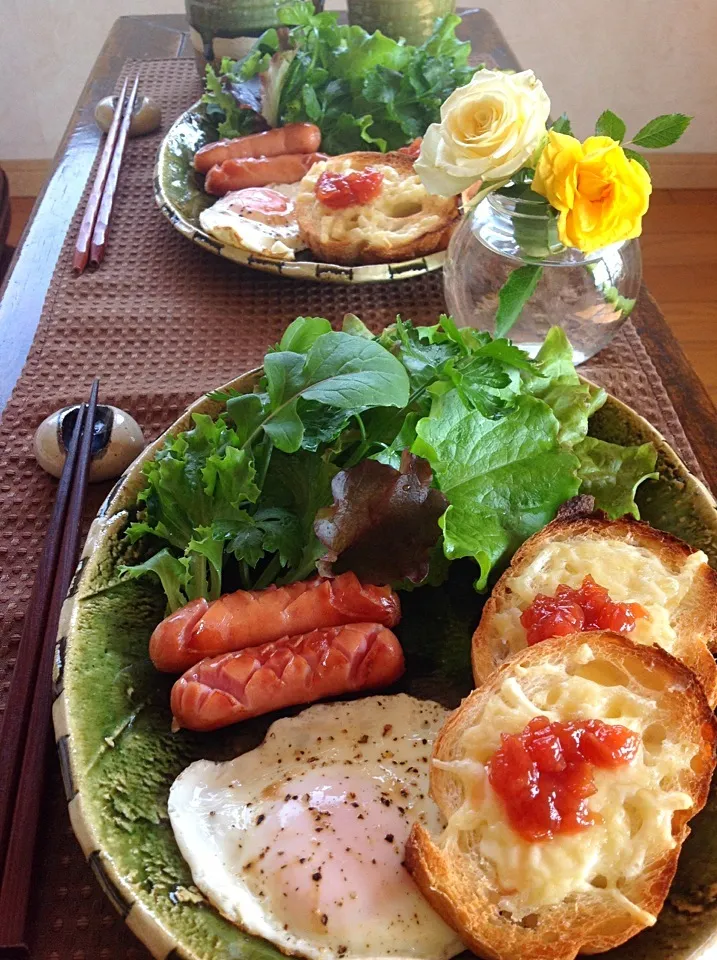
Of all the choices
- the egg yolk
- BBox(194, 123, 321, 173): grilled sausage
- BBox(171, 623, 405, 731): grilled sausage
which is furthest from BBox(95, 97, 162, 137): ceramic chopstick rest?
the egg yolk

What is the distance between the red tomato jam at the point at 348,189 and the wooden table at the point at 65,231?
0.85 meters

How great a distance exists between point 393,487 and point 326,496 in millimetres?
155

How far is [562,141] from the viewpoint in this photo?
150 centimetres

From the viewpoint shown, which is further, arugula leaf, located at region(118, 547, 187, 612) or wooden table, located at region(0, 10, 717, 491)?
wooden table, located at region(0, 10, 717, 491)

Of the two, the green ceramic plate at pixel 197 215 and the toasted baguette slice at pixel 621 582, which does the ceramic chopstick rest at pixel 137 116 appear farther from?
the toasted baguette slice at pixel 621 582

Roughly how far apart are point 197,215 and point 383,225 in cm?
64

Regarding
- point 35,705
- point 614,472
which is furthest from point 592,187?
point 35,705

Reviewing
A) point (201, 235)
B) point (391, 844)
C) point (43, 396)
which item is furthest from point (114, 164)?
point (391, 844)

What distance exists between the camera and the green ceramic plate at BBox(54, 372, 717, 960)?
103cm

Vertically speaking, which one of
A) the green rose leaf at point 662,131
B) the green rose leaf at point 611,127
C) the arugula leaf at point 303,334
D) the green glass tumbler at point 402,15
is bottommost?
the arugula leaf at point 303,334

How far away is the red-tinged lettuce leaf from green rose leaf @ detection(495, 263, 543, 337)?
41 cm

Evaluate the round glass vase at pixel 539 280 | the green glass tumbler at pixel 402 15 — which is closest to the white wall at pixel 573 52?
the green glass tumbler at pixel 402 15

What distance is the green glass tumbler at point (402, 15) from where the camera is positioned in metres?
3.09

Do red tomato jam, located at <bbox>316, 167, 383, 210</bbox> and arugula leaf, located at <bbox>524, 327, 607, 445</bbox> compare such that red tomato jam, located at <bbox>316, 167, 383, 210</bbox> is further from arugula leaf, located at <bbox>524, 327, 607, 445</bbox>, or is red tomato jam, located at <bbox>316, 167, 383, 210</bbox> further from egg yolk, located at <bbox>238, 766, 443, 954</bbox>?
egg yolk, located at <bbox>238, 766, 443, 954</bbox>
